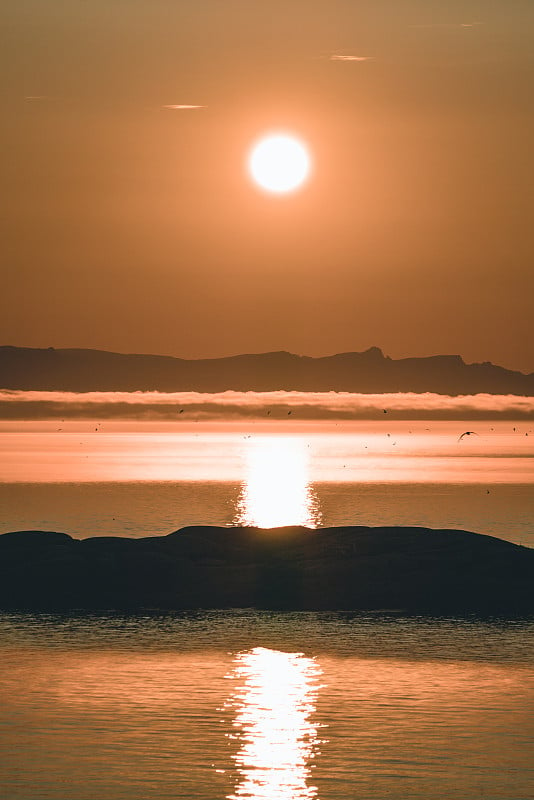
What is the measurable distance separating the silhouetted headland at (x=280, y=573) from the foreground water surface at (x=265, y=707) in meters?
3.26

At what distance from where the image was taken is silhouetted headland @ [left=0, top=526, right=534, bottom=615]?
52.4 metres

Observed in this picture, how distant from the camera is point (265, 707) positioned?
3384 centimetres

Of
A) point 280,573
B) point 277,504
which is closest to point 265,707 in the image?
point 280,573

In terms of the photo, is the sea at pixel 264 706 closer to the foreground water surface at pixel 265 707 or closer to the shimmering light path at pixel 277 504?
the foreground water surface at pixel 265 707

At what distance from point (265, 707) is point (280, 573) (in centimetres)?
2096

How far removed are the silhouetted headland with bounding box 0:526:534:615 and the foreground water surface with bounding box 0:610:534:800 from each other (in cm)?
326

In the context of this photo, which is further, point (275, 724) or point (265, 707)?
point (265, 707)

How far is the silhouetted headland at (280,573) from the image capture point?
172ft

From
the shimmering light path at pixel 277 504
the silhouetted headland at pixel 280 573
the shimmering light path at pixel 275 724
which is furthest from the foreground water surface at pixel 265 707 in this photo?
the shimmering light path at pixel 277 504

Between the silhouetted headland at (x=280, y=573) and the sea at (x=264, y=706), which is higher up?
the silhouetted headland at (x=280, y=573)

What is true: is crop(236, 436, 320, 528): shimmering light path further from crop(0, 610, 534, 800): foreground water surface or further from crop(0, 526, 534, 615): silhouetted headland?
crop(0, 610, 534, 800): foreground water surface

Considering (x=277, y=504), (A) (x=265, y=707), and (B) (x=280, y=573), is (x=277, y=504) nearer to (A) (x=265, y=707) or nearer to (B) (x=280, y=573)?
(B) (x=280, y=573)

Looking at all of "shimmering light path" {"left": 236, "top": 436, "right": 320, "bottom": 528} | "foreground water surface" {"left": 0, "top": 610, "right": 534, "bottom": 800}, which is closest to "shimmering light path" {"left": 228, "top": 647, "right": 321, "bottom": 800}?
"foreground water surface" {"left": 0, "top": 610, "right": 534, "bottom": 800}

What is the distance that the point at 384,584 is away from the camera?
53781 millimetres
